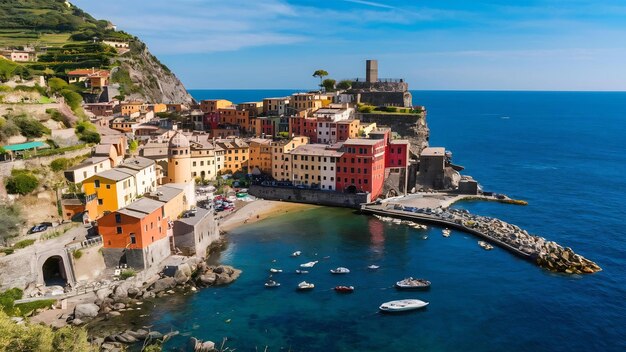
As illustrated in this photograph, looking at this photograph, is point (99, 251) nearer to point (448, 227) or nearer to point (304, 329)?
point (304, 329)

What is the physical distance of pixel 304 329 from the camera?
1380 inches

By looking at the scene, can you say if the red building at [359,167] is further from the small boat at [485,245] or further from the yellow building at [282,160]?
the small boat at [485,245]

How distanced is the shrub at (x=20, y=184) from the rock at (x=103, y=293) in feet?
49.3

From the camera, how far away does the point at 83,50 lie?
12156cm

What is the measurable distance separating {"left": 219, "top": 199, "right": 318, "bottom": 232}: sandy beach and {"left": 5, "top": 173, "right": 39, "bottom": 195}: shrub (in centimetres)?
2097

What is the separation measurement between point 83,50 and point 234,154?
6994 centimetres

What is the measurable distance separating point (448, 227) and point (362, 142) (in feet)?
57.9

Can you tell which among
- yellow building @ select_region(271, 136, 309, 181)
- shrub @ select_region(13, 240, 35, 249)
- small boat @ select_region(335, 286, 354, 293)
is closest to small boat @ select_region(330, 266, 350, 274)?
small boat @ select_region(335, 286, 354, 293)

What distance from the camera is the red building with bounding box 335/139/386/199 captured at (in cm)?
6794

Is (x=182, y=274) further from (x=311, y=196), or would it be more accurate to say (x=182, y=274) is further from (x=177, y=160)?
(x=311, y=196)

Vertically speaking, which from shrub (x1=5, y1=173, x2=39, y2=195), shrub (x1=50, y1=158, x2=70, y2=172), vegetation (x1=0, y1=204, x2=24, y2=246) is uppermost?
shrub (x1=50, y1=158, x2=70, y2=172)

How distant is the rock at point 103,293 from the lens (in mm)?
37641

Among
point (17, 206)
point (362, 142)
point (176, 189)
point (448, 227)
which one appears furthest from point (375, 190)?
point (17, 206)

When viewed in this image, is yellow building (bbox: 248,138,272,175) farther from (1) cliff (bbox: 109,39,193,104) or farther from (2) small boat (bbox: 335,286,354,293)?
(1) cliff (bbox: 109,39,193,104)
